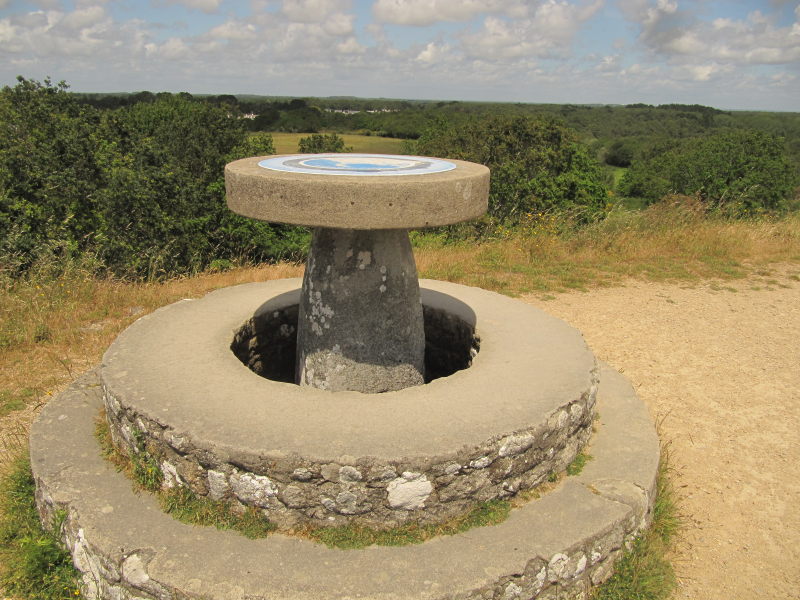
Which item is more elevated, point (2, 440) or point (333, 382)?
point (333, 382)

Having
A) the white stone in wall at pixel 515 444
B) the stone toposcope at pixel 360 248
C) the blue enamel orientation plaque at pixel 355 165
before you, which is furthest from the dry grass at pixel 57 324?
the white stone in wall at pixel 515 444

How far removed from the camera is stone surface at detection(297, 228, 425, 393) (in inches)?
176

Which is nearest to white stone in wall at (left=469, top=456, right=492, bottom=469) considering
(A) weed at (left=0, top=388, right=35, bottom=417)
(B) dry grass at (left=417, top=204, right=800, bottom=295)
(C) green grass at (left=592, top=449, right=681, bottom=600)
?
(C) green grass at (left=592, top=449, right=681, bottom=600)

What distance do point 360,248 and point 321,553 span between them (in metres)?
2.22

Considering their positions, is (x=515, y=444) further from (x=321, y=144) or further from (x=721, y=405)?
(x=321, y=144)

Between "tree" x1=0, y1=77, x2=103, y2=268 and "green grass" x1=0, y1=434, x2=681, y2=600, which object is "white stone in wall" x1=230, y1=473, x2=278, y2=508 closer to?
"green grass" x1=0, y1=434, x2=681, y2=600

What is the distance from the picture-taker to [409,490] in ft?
10.8

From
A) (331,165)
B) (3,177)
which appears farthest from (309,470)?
(3,177)

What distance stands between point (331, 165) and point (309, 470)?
2.46 m

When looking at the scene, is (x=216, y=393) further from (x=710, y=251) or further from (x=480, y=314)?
(x=710, y=251)

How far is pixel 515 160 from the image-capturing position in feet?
83.3

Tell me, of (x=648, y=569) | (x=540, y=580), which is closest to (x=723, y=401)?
(x=648, y=569)

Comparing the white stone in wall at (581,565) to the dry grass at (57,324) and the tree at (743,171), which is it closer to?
the dry grass at (57,324)

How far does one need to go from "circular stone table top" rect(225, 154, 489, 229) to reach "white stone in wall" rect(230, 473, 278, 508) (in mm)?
1563
